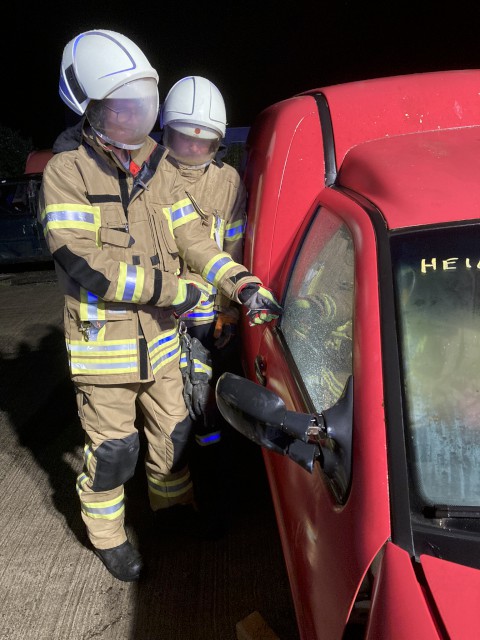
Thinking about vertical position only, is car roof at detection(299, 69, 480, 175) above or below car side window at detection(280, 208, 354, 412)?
above

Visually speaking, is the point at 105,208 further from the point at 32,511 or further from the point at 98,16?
the point at 98,16

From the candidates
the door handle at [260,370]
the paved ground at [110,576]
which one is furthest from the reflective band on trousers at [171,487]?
the door handle at [260,370]

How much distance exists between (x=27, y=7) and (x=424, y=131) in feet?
52.0

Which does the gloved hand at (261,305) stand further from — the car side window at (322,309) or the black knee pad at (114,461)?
the black knee pad at (114,461)

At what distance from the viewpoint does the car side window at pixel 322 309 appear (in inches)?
69.6

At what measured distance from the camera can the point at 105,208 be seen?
2381 mm

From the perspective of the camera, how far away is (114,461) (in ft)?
8.50

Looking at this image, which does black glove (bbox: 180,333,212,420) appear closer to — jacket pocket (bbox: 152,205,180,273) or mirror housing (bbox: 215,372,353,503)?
jacket pocket (bbox: 152,205,180,273)

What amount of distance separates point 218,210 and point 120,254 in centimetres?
79

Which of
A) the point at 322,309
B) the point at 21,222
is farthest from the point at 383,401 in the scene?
the point at 21,222

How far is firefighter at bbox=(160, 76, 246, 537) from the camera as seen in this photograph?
9.85 ft

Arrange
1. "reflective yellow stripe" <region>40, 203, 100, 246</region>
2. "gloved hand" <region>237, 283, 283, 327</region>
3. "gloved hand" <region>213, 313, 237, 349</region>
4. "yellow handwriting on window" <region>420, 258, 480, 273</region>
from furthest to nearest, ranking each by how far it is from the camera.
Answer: "gloved hand" <region>213, 313, 237, 349</region>
"gloved hand" <region>237, 283, 283, 327</region>
"reflective yellow stripe" <region>40, 203, 100, 246</region>
"yellow handwriting on window" <region>420, 258, 480, 273</region>

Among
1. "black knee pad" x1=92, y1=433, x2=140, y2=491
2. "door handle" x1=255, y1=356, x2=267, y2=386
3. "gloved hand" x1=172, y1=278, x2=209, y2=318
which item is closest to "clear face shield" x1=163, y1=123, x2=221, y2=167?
"gloved hand" x1=172, y1=278, x2=209, y2=318

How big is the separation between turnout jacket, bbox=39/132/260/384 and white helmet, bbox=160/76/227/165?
1.75 ft
